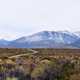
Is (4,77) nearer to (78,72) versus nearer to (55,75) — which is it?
(55,75)

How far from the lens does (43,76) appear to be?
3091 cm

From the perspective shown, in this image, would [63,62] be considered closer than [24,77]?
No

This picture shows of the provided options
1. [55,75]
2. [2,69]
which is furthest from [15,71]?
[55,75]

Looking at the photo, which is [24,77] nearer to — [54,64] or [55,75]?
[55,75]

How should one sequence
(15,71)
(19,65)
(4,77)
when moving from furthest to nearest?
(19,65), (15,71), (4,77)

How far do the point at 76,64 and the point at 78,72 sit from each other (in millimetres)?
3045

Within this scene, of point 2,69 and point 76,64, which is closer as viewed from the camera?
point 2,69

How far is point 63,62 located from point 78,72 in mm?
2673

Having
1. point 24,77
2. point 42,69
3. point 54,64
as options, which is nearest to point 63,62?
point 54,64

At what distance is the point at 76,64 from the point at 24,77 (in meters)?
7.36

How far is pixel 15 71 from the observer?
31953mm

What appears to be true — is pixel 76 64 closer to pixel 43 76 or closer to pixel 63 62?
pixel 63 62

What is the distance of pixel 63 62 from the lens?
35.5 metres

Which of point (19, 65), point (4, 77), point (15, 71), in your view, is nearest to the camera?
point (4, 77)
